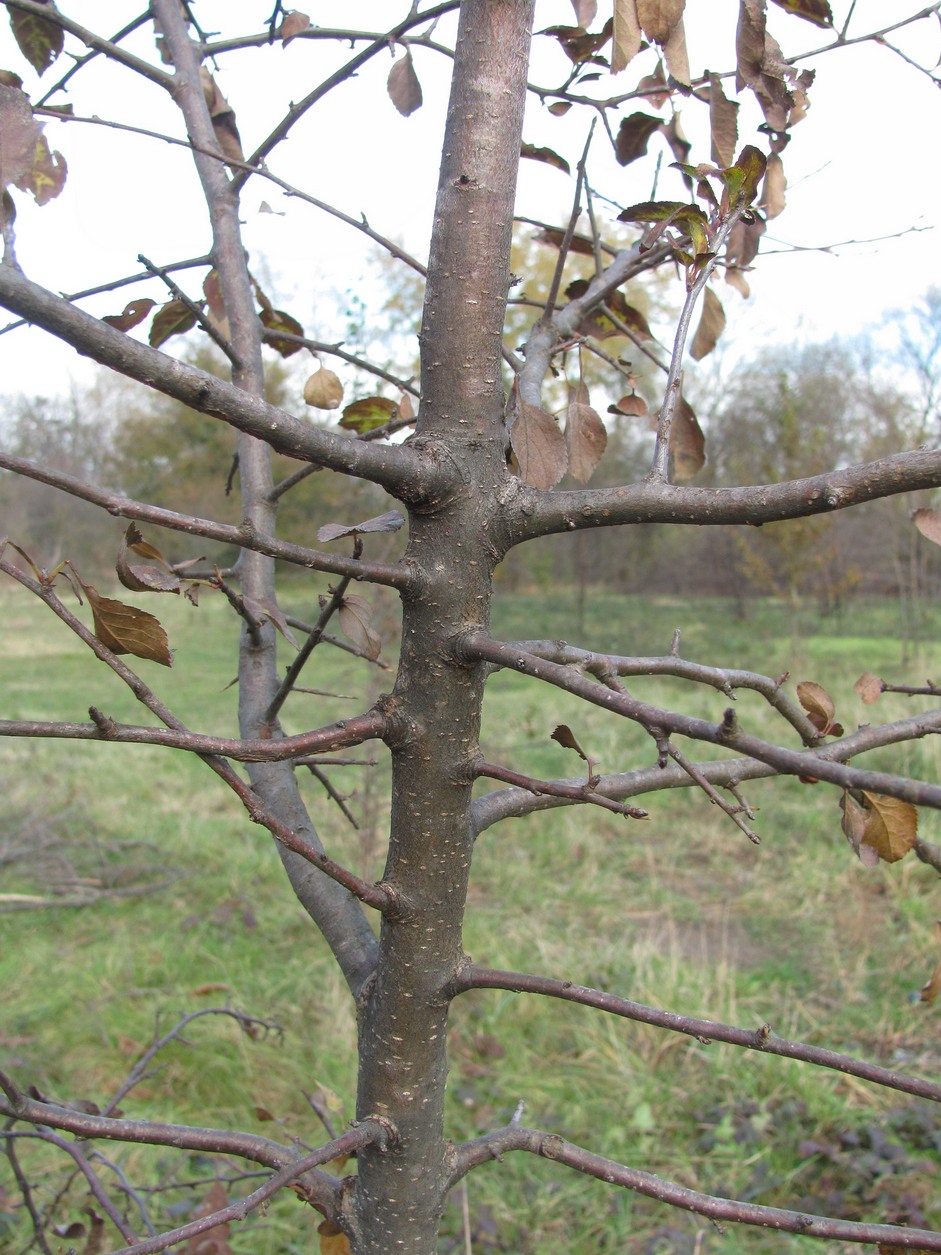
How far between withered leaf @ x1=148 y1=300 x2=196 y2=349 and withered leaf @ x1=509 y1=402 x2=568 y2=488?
0.54 m

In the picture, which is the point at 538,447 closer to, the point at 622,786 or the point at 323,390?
the point at 622,786

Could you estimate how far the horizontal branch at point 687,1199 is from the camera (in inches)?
24.6

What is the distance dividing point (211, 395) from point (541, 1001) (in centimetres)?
341

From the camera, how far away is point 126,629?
58cm

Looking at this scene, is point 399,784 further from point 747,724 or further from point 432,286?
point 747,724

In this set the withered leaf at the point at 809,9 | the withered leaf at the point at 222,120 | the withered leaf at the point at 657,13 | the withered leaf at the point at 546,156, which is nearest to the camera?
the withered leaf at the point at 657,13

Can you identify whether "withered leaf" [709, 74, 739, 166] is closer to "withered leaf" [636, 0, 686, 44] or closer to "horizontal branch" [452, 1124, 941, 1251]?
"withered leaf" [636, 0, 686, 44]

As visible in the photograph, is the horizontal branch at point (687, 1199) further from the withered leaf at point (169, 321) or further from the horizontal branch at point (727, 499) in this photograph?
the withered leaf at point (169, 321)

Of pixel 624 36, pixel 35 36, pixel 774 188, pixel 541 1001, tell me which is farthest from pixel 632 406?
pixel 541 1001

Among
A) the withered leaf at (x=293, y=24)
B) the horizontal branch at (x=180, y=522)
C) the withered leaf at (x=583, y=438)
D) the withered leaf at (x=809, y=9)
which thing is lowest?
the horizontal branch at (x=180, y=522)

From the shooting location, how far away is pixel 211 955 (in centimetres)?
371

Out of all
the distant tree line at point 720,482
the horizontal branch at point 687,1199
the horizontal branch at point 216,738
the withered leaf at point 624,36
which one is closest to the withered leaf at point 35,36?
the withered leaf at point 624,36

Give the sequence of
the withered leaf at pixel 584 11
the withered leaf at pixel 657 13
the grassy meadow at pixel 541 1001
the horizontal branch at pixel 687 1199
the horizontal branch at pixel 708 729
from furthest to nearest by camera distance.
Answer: the grassy meadow at pixel 541 1001, the withered leaf at pixel 584 11, the withered leaf at pixel 657 13, the horizontal branch at pixel 687 1199, the horizontal branch at pixel 708 729

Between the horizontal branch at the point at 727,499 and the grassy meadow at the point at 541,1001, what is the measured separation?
2.38 ft
